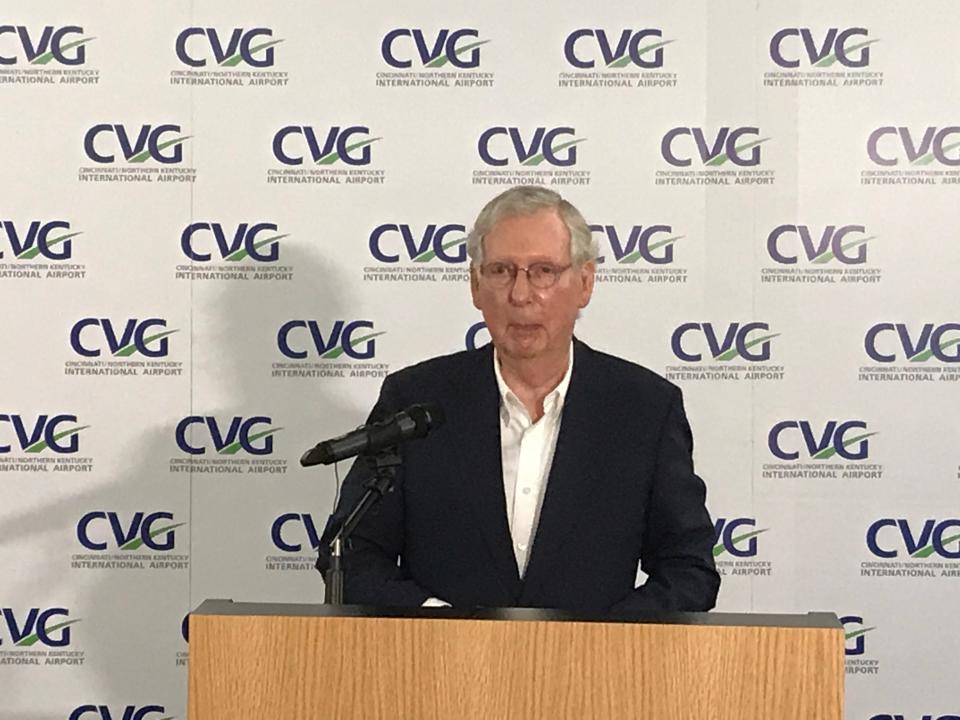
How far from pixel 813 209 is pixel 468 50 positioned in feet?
3.97

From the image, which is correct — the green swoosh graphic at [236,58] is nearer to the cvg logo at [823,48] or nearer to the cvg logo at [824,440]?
the cvg logo at [823,48]

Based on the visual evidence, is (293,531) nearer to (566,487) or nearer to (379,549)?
(379,549)

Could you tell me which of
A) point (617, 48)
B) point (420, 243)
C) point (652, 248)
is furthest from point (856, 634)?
point (617, 48)

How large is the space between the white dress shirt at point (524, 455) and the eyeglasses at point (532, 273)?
25 centimetres

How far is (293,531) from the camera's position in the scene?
438 cm

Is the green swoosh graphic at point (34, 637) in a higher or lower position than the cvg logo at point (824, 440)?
lower

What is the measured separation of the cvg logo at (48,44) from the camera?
4402 mm

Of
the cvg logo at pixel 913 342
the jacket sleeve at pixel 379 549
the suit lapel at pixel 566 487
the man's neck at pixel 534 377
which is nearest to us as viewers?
the jacket sleeve at pixel 379 549

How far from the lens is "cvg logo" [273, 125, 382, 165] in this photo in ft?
14.4

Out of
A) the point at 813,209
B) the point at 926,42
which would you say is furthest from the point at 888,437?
the point at 926,42

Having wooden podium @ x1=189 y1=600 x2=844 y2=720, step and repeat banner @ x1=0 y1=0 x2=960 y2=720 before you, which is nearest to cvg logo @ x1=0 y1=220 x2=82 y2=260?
step and repeat banner @ x1=0 y1=0 x2=960 y2=720

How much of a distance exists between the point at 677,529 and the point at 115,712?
2.26 meters

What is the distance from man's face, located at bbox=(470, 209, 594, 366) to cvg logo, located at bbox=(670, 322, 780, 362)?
1382mm

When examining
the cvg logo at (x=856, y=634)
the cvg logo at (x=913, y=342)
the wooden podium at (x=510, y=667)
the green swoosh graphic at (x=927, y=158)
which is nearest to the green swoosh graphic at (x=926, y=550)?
the cvg logo at (x=856, y=634)
